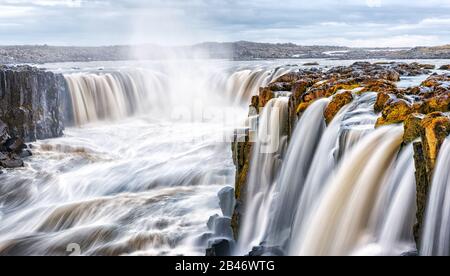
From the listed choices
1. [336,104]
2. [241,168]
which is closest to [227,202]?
[241,168]

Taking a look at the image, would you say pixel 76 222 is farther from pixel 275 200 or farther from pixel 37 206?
pixel 275 200

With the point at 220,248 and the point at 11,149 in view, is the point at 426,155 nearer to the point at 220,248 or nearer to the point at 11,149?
the point at 220,248

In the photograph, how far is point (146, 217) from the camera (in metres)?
15.7

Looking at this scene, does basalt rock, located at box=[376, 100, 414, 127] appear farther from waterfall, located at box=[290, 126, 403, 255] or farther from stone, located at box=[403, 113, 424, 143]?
stone, located at box=[403, 113, 424, 143]

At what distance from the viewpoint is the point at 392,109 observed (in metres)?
10.7

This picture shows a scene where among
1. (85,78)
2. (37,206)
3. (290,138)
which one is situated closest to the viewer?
(290,138)

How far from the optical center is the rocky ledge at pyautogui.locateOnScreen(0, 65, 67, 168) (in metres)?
25.7

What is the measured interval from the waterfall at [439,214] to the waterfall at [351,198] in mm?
1588

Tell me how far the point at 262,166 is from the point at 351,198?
4613mm

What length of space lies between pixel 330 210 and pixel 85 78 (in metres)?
31.3

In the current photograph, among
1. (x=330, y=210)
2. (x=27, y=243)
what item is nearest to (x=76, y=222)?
(x=27, y=243)

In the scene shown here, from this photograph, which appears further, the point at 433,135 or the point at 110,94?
the point at 110,94

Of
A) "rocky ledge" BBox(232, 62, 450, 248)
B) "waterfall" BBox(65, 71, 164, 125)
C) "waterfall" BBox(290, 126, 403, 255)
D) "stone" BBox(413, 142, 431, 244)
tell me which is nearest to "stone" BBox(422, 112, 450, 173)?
"rocky ledge" BBox(232, 62, 450, 248)

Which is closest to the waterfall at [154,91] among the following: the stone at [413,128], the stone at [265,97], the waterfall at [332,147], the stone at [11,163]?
the stone at [11,163]
